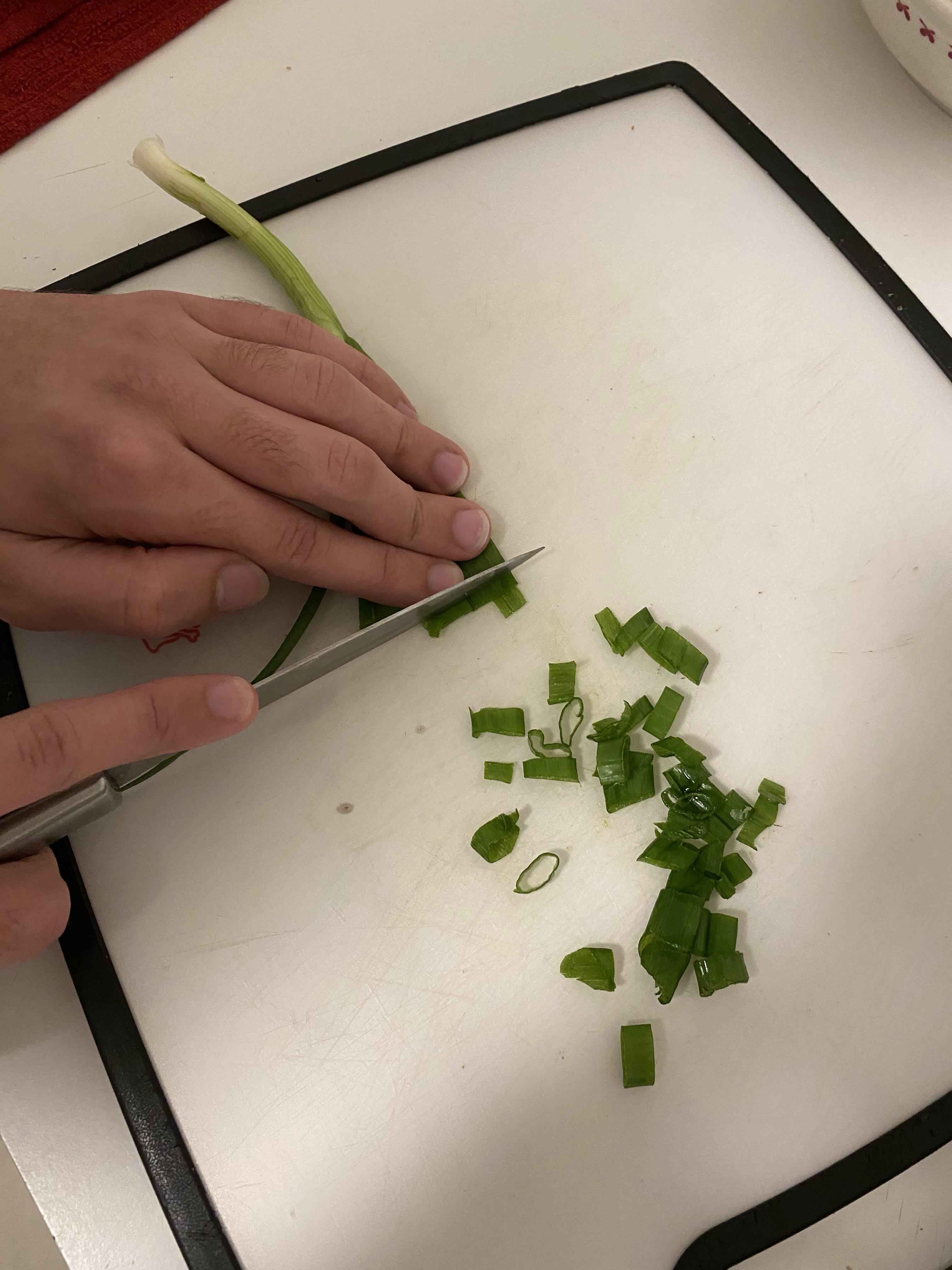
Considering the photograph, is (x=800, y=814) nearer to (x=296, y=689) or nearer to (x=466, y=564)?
(x=466, y=564)

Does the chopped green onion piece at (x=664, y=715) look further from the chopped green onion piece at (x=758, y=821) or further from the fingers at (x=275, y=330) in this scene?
the fingers at (x=275, y=330)

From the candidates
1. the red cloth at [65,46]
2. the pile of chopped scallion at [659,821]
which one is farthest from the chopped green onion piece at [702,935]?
the red cloth at [65,46]

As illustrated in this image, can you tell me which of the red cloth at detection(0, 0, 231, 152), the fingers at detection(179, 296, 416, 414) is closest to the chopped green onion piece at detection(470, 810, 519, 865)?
the fingers at detection(179, 296, 416, 414)

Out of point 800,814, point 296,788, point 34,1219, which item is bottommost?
point 34,1219

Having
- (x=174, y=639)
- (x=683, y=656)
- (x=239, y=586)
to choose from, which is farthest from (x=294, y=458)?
(x=683, y=656)

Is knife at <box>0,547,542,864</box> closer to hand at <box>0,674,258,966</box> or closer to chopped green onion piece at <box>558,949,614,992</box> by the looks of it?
hand at <box>0,674,258,966</box>

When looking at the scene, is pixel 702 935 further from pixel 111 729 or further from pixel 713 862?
pixel 111 729

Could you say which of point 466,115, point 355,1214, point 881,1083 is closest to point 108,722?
point 355,1214
